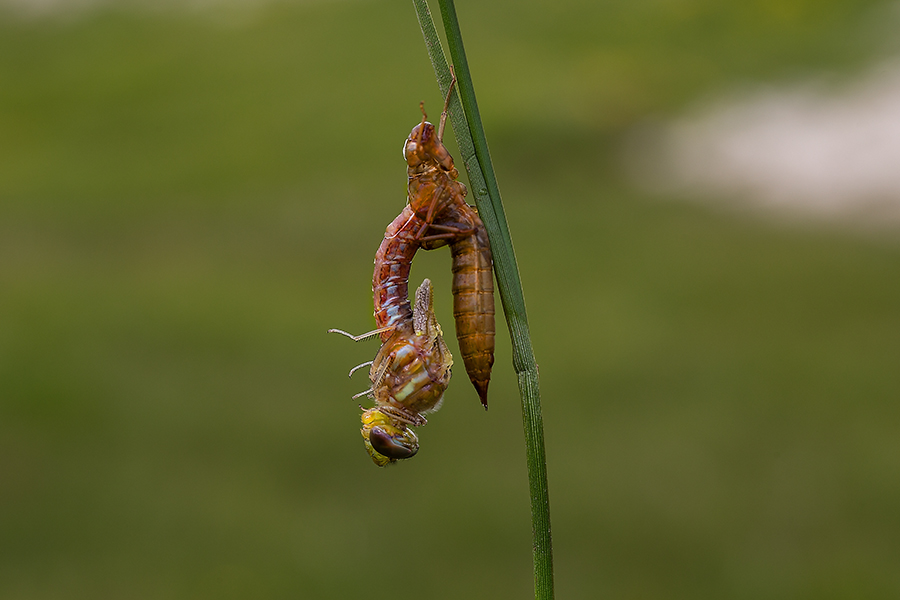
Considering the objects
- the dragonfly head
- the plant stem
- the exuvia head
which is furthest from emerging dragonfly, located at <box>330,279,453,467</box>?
→ the plant stem

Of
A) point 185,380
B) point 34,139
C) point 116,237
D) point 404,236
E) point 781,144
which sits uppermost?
point 781,144

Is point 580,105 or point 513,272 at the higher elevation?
point 580,105

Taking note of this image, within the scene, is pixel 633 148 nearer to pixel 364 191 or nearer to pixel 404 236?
pixel 364 191

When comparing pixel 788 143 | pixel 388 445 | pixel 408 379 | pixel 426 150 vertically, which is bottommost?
pixel 388 445

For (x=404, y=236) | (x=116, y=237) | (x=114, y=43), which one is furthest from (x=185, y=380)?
(x=114, y=43)

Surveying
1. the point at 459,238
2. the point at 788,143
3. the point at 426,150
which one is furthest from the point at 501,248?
the point at 788,143

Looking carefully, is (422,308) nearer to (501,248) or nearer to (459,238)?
(459,238)

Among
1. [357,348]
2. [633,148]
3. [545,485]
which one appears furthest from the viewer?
[633,148]

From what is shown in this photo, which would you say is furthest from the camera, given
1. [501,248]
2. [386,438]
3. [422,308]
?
[422,308]
